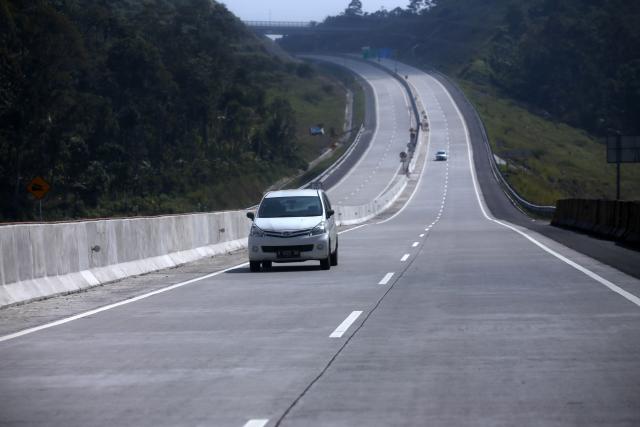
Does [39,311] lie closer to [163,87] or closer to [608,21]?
[163,87]

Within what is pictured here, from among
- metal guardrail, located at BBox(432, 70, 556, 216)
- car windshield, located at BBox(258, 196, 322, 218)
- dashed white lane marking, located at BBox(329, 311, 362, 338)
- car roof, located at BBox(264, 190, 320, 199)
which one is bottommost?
metal guardrail, located at BBox(432, 70, 556, 216)

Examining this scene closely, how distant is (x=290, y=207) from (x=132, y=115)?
6751cm

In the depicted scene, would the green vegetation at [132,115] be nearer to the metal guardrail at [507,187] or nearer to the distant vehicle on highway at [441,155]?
the distant vehicle on highway at [441,155]

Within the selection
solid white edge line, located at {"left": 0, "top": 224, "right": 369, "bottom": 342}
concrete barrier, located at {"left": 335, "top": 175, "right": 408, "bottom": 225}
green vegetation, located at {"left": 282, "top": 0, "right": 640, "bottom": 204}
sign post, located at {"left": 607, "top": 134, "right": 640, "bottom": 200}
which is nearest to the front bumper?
solid white edge line, located at {"left": 0, "top": 224, "right": 369, "bottom": 342}

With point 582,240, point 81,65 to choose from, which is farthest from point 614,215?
point 81,65

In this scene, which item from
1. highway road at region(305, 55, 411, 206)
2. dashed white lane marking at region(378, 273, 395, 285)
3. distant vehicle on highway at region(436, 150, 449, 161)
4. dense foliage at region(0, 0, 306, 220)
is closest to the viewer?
dashed white lane marking at region(378, 273, 395, 285)

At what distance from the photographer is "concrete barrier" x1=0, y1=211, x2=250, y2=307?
15.9 m

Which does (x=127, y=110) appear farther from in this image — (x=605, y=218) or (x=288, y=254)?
(x=288, y=254)

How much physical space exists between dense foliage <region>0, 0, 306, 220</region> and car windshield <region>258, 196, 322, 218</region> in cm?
4348

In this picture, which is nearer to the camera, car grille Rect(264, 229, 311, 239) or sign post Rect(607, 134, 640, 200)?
car grille Rect(264, 229, 311, 239)

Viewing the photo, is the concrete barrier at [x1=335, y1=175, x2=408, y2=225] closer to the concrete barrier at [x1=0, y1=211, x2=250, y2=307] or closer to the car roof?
the concrete barrier at [x1=0, y1=211, x2=250, y2=307]

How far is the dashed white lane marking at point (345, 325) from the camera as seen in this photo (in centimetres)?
1221

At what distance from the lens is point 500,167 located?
113812mm

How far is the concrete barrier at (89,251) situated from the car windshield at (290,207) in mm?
2201
